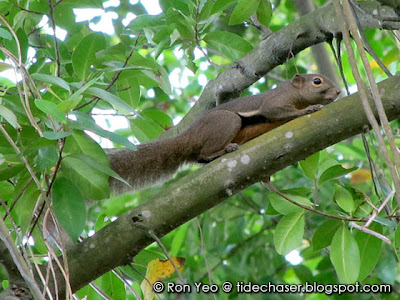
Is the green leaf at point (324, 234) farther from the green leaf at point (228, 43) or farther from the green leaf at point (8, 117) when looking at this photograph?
the green leaf at point (8, 117)

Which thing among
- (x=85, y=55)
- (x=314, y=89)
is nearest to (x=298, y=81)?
(x=314, y=89)

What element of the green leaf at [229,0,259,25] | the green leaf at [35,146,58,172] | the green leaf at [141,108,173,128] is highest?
the green leaf at [229,0,259,25]

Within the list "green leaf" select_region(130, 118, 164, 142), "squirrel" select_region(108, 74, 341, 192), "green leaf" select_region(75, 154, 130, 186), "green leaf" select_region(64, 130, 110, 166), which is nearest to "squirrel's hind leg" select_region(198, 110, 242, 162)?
"squirrel" select_region(108, 74, 341, 192)

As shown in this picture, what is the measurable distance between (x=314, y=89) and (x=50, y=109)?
2701mm

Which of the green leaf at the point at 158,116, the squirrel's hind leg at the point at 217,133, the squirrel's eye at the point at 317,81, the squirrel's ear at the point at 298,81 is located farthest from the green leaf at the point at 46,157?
the squirrel's eye at the point at 317,81

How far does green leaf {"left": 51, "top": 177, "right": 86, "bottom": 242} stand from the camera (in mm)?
2318

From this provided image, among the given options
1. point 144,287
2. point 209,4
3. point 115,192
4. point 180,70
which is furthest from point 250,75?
point 180,70

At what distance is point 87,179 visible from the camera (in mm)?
2389

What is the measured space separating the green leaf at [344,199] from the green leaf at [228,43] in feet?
3.40

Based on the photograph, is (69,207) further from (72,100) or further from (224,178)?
(224,178)

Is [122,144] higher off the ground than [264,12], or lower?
lower

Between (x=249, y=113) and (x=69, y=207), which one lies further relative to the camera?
(x=249, y=113)

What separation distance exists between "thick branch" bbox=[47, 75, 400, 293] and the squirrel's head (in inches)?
71.9

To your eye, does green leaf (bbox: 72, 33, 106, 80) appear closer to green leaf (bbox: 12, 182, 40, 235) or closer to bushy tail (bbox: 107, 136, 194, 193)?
green leaf (bbox: 12, 182, 40, 235)
